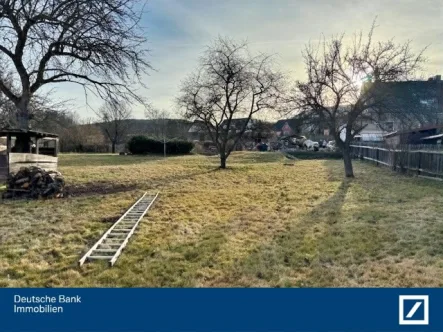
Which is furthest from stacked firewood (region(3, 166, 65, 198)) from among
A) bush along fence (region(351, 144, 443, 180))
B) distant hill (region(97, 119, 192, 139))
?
distant hill (region(97, 119, 192, 139))

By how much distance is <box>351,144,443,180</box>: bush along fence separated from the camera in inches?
458

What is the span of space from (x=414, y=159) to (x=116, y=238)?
1317 cm

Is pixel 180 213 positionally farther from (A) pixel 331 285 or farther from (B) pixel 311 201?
(A) pixel 331 285

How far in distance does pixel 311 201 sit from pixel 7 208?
7.28 m

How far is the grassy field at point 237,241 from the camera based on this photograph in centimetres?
343

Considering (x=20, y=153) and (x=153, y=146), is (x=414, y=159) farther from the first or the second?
(x=153, y=146)

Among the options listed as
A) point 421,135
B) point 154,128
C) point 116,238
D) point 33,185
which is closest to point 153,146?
point 154,128

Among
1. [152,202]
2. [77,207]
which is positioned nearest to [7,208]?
[77,207]

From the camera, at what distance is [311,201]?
8.09m

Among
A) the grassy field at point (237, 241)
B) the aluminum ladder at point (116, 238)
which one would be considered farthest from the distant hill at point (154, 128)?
the aluminum ladder at point (116, 238)

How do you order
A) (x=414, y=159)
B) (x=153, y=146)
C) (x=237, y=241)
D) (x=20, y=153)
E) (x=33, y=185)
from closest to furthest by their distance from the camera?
(x=237, y=241), (x=33, y=185), (x=20, y=153), (x=414, y=159), (x=153, y=146)

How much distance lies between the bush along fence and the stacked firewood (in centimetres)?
1292

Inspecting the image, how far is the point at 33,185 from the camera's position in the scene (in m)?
8.33

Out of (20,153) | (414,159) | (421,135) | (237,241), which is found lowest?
(237,241)
